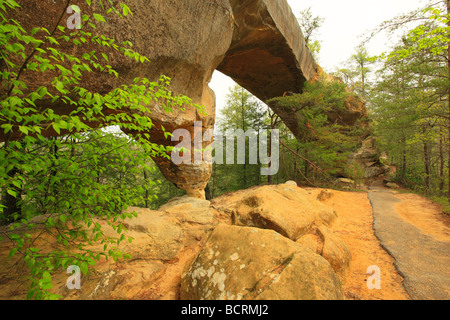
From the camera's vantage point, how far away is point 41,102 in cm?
318

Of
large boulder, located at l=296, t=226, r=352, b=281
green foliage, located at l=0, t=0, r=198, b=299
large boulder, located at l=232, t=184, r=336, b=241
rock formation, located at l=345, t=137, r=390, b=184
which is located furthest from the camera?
rock formation, located at l=345, t=137, r=390, b=184

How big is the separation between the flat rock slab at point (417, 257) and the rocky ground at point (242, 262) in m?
0.14

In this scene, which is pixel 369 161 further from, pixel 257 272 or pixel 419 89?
pixel 257 272

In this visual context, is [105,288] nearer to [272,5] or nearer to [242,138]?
[272,5]

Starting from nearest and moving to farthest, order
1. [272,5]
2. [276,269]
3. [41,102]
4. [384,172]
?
[276,269]
[41,102]
[272,5]
[384,172]

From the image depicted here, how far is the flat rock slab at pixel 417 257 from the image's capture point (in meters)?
2.62

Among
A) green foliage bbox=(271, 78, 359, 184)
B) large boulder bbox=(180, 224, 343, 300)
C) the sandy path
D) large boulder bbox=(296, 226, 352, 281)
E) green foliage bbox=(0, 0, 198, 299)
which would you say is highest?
green foliage bbox=(271, 78, 359, 184)

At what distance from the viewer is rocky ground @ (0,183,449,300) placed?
2.20 metres

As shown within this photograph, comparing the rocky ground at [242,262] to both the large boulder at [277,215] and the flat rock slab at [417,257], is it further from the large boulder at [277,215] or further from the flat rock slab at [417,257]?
the flat rock slab at [417,257]

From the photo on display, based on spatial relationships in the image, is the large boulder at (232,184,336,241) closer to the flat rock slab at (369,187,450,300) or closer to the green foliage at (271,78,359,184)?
the flat rock slab at (369,187,450,300)

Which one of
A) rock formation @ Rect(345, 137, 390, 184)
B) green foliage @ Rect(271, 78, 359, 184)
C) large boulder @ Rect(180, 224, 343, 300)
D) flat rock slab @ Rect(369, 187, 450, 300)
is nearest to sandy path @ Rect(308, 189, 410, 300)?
flat rock slab @ Rect(369, 187, 450, 300)

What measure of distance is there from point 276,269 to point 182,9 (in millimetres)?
5878

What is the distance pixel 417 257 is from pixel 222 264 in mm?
3684
